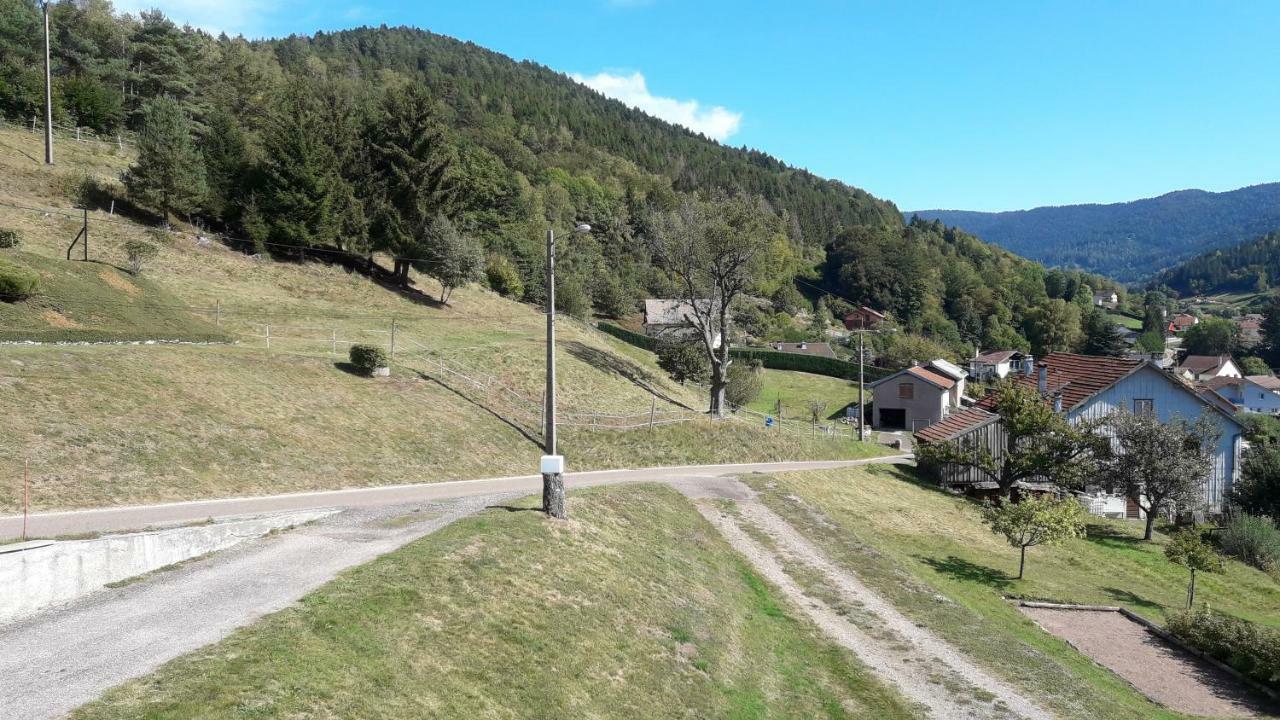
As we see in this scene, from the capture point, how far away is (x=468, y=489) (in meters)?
23.2

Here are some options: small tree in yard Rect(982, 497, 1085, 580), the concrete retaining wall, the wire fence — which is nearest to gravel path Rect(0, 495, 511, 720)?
the concrete retaining wall

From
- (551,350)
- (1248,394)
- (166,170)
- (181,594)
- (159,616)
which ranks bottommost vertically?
(1248,394)

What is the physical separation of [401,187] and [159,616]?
1905 inches

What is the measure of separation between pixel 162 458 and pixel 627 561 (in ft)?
44.3

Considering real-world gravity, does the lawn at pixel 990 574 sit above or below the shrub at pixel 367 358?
below

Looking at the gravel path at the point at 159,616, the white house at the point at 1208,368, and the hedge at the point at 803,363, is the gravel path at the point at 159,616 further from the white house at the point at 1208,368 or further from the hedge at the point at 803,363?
the white house at the point at 1208,368

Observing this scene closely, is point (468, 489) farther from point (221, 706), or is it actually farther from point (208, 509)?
point (221, 706)

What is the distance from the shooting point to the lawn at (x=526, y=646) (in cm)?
882

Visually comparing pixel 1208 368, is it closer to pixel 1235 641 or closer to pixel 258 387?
pixel 1235 641

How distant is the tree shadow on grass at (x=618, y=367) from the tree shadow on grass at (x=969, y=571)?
20.4m

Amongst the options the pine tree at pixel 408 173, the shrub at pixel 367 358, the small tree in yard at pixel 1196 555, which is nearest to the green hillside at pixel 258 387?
the shrub at pixel 367 358

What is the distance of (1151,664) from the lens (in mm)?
18188

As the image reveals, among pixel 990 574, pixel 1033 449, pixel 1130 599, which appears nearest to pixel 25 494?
pixel 990 574

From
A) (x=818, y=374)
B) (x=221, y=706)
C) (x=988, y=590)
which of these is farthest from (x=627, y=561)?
(x=818, y=374)
